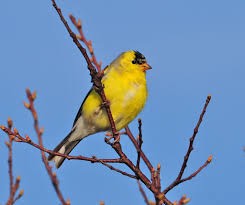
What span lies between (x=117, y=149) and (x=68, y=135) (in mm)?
2169

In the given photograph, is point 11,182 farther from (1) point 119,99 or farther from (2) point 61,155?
(1) point 119,99

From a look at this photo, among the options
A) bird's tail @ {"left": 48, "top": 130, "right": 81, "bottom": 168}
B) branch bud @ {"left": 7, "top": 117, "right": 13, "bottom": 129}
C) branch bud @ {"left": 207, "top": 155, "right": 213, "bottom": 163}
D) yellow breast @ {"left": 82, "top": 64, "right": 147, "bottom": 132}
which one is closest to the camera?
branch bud @ {"left": 7, "top": 117, "right": 13, "bottom": 129}

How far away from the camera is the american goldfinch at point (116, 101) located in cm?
568

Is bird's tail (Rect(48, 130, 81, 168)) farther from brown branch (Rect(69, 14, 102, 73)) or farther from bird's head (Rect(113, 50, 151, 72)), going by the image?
brown branch (Rect(69, 14, 102, 73))

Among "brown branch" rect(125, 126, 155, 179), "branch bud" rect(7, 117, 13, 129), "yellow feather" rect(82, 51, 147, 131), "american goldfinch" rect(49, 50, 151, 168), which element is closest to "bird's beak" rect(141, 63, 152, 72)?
"american goldfinch" rect(49, 50, 151, 168)

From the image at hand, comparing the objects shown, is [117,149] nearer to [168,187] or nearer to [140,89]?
[168,187]

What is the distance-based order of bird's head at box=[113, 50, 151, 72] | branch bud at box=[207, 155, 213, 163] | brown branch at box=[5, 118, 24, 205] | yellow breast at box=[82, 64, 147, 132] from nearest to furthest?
brown branch at box=[5, 118, 24, 205]
branch bud at box=[207, 155, 213, 163]
yellow breast at box=[82, 64, 147, 132]
bird's head at box=[113, 50, 151, 72]

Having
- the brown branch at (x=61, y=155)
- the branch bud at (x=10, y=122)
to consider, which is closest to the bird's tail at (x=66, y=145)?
the brown branch at (x=61, y=155)

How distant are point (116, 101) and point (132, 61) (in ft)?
3.08

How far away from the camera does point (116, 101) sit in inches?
223

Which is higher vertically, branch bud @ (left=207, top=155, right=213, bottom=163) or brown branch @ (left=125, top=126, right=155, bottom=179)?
brown branch @ (left=125, top=126, right=155, bottom=179)

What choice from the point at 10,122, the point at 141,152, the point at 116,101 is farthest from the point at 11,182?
the point at 116,101

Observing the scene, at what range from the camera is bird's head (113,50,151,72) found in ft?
20.4

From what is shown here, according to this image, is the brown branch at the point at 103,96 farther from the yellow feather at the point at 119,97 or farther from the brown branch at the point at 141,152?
the yellow feather at the point at 119,97
